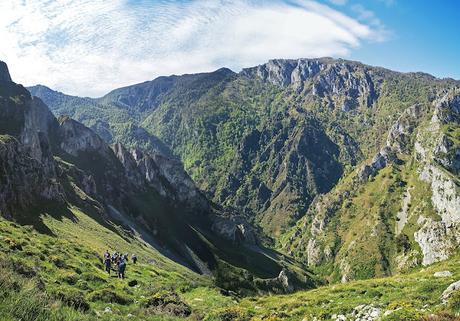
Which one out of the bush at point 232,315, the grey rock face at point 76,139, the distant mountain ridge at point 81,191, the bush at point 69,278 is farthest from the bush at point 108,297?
the grey rock face at point 76,139

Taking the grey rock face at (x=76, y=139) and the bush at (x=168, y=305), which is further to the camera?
the grey rock face at (x=76, y=139)

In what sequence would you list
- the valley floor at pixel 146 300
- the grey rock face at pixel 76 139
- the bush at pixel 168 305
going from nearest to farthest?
the valley floor at pixel 146 300
the bush at pixel 168 305
the grey rock face at pixel 76 139

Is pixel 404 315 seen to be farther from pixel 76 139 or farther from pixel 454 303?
pixel 76 139

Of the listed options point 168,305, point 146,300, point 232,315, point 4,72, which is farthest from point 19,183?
point 4,72

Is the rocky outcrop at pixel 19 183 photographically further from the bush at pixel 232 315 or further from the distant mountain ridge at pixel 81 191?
the bush at pixel 232 315

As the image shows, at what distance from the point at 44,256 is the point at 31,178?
190 ft

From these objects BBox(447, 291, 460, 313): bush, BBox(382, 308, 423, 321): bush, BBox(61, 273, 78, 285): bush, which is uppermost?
BBox(447, 291, 460, 313): bush

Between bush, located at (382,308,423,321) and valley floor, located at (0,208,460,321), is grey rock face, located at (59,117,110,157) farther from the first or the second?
bush, located at (382,308,423,321)

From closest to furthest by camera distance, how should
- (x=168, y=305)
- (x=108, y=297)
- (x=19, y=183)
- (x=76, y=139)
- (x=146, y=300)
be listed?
(x=168, y=305) → (x=108, y=297) → (x=146, y=300) → (x=19, y=183) → (x=76, y=139)

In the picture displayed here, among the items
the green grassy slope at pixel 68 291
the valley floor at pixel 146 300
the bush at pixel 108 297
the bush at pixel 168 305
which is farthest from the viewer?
the bush at pixel 108 297

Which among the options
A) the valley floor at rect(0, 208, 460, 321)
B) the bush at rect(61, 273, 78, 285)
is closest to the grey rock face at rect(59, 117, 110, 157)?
the valley floor at rect(0, 208, 460, 321)

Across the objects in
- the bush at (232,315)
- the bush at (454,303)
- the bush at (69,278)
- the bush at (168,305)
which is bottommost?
the bush at (69,278)

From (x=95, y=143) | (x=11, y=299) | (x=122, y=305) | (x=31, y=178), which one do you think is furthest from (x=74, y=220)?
(x=95, y=143)

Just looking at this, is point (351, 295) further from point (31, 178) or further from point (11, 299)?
point (31, 178)
